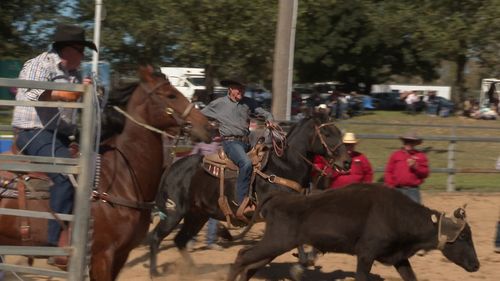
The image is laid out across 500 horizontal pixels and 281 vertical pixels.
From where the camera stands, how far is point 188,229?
9141 millimetres

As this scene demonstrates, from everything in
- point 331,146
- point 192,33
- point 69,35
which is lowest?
point 331,146

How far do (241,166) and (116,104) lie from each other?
292 cm

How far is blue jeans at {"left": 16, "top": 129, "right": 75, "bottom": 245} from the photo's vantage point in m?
5.39

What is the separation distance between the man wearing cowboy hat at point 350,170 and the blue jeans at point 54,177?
4.12 m

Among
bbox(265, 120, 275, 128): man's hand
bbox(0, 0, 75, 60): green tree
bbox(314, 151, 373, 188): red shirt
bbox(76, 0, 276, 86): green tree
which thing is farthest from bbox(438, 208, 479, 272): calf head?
bbox(0, 0, 75, 60): green tree

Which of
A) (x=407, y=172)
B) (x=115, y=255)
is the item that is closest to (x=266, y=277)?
(x=407, y=172)

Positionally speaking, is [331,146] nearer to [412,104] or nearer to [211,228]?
[211,228]

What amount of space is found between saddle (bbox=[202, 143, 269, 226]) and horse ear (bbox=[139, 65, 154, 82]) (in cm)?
306

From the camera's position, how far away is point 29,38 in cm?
3478

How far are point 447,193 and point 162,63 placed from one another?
69.6 feet

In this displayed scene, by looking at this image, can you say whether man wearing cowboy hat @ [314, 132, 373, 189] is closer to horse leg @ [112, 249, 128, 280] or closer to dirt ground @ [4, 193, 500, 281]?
dirt ground @ [4, 193, 500, 281]

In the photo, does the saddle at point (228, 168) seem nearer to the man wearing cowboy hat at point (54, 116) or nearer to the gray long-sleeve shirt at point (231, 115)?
the gray long-sleeve shirt at point (231, 115)

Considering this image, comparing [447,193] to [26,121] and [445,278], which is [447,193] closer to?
[445,278]

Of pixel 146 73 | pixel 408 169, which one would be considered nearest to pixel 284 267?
pixel 408 169
